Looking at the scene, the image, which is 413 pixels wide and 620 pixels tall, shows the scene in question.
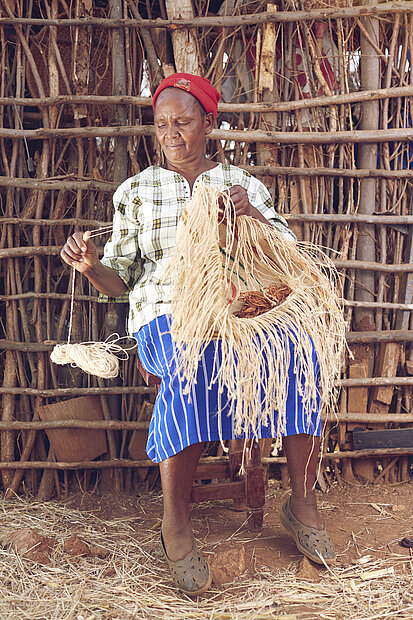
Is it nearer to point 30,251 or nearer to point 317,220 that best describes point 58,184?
point 30,251

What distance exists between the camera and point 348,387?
298cm

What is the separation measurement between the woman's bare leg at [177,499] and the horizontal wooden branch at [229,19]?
1983 mm

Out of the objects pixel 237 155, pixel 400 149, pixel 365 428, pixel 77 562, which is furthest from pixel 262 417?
pixel 400 149

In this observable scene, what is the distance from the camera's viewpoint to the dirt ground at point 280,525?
2220 mm

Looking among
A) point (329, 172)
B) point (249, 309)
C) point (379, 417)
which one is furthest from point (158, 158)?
point (379, 417)

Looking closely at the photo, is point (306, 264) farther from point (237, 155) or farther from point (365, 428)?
point (365, 428)

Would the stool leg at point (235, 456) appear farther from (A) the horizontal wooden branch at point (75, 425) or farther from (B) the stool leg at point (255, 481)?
(A) the horizontal wooden branch at point (75, 425)

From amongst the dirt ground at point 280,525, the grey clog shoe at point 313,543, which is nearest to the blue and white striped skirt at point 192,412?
the grey clog shoe at point 313,543

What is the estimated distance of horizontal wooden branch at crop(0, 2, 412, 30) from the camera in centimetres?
279

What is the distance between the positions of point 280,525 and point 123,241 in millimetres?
1363

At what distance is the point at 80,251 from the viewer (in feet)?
6.52

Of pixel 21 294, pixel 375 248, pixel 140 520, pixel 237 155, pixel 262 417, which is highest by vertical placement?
pixel 237 155

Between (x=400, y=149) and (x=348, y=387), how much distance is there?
121 cm

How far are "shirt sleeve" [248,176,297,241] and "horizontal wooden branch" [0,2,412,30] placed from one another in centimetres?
93
